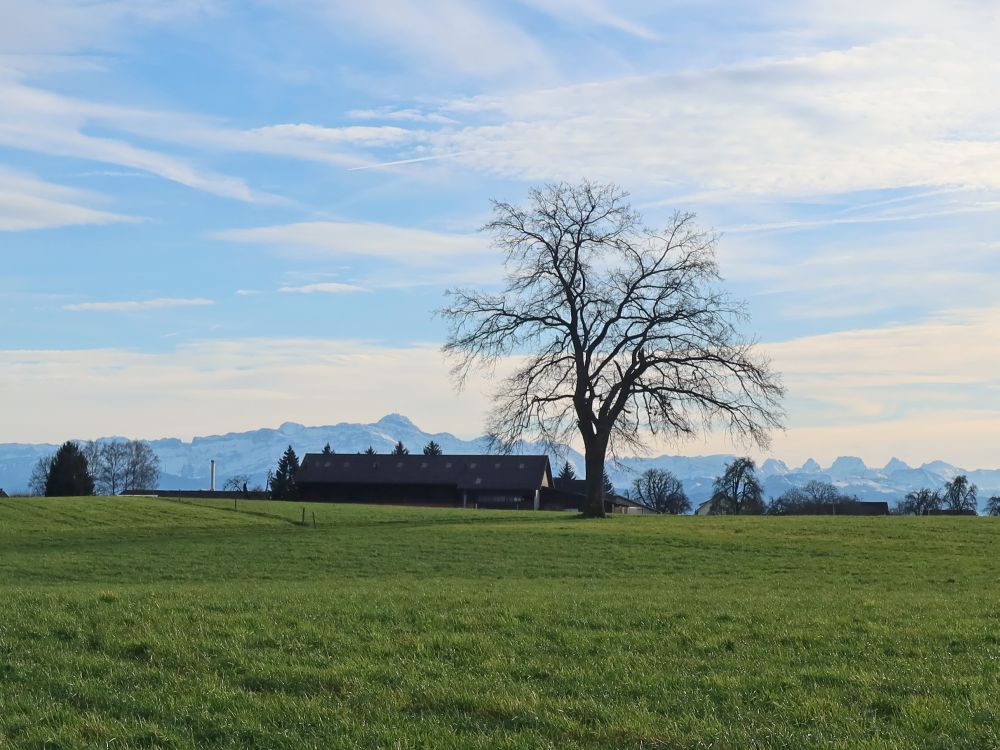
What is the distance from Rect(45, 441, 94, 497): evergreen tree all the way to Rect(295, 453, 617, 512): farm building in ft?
83.4

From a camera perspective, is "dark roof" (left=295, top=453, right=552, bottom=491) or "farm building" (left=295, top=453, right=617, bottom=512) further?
"dark roof" (left=295, top=453, right=552, bottom=491)

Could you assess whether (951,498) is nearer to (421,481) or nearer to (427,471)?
(427,471)

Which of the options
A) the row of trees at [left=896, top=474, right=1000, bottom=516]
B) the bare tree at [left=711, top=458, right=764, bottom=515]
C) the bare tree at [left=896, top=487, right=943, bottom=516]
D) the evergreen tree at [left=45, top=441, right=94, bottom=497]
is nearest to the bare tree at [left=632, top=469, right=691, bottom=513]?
the bare tree at [left=711, top=458, right=764, bottom=515]

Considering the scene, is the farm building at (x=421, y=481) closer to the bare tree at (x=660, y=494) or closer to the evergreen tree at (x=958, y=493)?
the bare tree at (x=660, y=494)

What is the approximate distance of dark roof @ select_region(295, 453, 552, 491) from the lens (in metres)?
130

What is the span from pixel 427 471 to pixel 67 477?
4382 centimetres

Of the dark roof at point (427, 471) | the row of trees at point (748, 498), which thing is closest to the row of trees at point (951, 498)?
the row of trees at point (748, 498)

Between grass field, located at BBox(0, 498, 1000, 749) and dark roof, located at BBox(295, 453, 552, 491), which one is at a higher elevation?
dark roof, located at BBox(295, 453, 552, 491)

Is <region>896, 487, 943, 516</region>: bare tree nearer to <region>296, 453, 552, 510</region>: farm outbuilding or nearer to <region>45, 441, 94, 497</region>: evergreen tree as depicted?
<region>296, 453, 552, 510</region>: farm outbuilding

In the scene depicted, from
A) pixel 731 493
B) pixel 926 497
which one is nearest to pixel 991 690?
pixel 731 493

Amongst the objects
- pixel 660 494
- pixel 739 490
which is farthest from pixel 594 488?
pixel 660 494

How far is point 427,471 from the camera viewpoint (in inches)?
5236

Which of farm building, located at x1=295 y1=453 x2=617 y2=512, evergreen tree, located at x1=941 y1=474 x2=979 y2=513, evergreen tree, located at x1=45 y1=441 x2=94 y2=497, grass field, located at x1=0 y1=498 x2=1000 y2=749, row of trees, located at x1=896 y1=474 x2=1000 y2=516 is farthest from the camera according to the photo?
evergreen tree, located at x1=941 y1=474 x2=979 y2=513

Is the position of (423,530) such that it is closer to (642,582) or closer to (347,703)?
(642,582)
